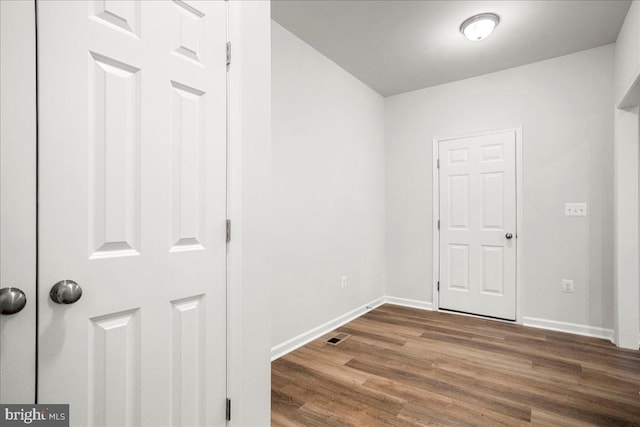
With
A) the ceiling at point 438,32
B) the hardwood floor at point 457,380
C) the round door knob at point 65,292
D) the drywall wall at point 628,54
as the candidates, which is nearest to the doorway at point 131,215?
the round door knob at point 65,292

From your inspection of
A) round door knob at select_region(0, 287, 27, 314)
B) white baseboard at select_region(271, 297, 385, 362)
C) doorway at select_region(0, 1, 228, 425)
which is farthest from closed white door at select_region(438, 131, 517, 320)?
round door knob at select_region(0, 287, 27, 314)

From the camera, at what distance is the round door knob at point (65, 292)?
927 mm

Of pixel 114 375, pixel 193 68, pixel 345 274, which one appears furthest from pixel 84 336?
pixel 345 274

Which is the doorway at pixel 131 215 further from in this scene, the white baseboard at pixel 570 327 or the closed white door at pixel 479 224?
the white baseboard at pixel 570 327

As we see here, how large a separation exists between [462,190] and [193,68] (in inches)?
131

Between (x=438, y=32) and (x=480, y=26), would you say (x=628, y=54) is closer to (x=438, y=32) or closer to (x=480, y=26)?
(x=480, y=26)

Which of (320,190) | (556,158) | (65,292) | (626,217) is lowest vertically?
(65,292)

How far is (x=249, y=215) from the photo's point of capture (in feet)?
4.91

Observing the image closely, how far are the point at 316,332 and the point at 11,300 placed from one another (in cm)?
257

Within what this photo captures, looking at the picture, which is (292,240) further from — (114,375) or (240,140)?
(114,375)

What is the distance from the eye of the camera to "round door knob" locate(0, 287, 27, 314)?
837 mm

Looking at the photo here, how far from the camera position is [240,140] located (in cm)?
145

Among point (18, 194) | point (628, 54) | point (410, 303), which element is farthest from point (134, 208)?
point (410, 303)

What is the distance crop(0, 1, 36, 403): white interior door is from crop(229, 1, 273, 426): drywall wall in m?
0.66
